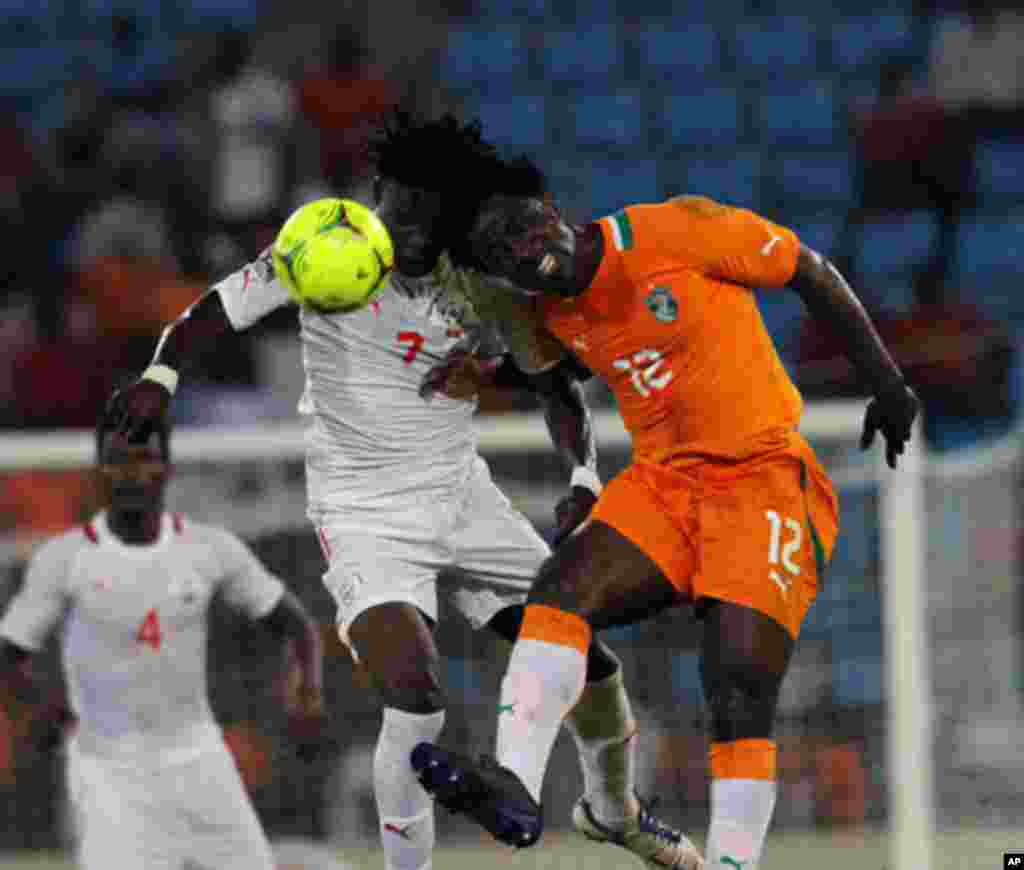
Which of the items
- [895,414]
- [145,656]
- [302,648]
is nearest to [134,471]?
[145,656]

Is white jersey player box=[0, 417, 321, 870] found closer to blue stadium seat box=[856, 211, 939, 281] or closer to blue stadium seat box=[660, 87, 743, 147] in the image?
blue stadium seat box=[856, 211, 939, 281]

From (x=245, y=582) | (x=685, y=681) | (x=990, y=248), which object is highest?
(x=990, y=248)

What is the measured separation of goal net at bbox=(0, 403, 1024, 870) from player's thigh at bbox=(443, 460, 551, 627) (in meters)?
1.32

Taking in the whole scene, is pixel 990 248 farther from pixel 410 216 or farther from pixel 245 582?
pixel 410 216

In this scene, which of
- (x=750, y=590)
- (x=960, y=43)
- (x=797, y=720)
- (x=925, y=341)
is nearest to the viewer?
(x=750, y=590)

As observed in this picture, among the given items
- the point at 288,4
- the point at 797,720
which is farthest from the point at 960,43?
the point at 797,720

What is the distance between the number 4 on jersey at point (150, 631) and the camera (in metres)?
7.03

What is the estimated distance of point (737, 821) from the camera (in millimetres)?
4941

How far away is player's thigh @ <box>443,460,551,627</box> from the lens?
5906mm

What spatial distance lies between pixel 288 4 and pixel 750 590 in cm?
728

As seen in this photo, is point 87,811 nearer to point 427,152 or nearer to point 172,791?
point 172,791

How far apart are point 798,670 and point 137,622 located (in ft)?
7.13

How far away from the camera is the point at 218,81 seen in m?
11.4

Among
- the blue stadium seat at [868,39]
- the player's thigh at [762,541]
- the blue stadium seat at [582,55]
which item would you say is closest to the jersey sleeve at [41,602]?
the player's thigh at [762,541]
